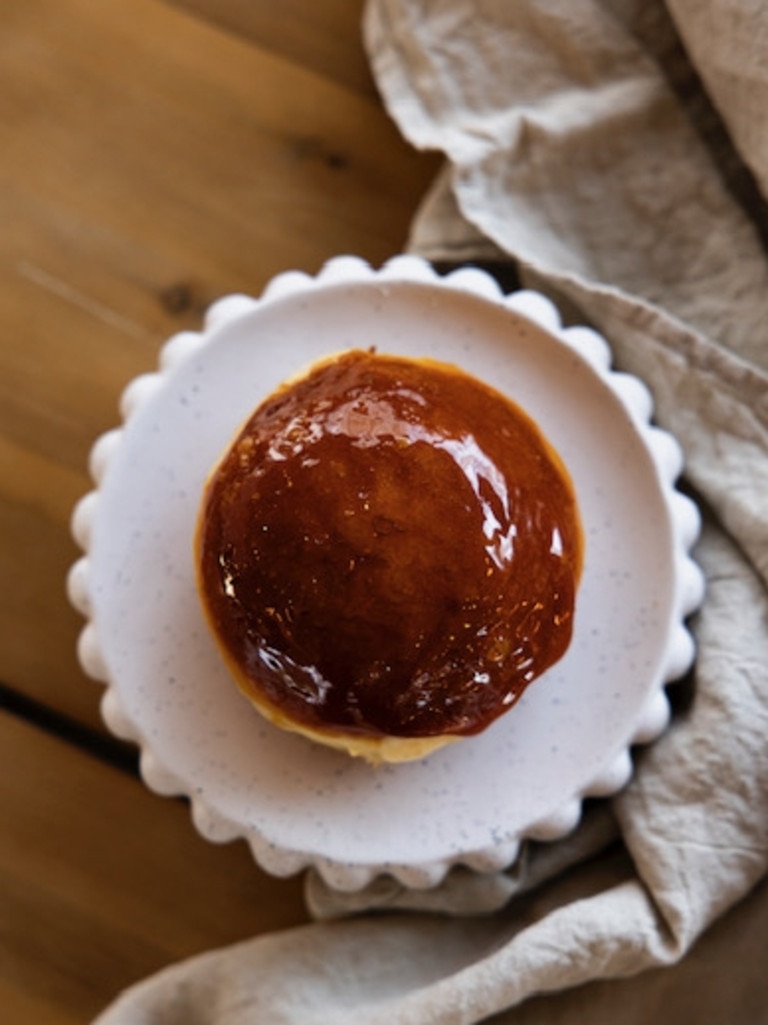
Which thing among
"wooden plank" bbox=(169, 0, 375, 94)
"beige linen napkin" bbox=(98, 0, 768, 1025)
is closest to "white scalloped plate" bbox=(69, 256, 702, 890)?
"beige linen napkin" bbox=(98, 0, 768, 1025)

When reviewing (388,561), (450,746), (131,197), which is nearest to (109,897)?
(450,746)

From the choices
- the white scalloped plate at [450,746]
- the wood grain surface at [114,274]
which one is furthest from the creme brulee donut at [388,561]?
the wood grain surface at [114,274]

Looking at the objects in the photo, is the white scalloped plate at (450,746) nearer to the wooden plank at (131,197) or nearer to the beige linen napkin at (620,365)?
the beige linen napkin at (620,365)

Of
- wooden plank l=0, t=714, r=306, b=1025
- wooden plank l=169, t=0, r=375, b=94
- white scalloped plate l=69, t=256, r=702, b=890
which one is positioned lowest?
wooden plank l=0, t=714, r=306, b=1025

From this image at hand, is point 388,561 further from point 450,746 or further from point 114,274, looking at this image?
point 114,274

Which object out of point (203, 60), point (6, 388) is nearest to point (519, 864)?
point (6, 388)

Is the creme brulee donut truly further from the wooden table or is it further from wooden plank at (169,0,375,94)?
wooden plank at (169,0,375,94)
